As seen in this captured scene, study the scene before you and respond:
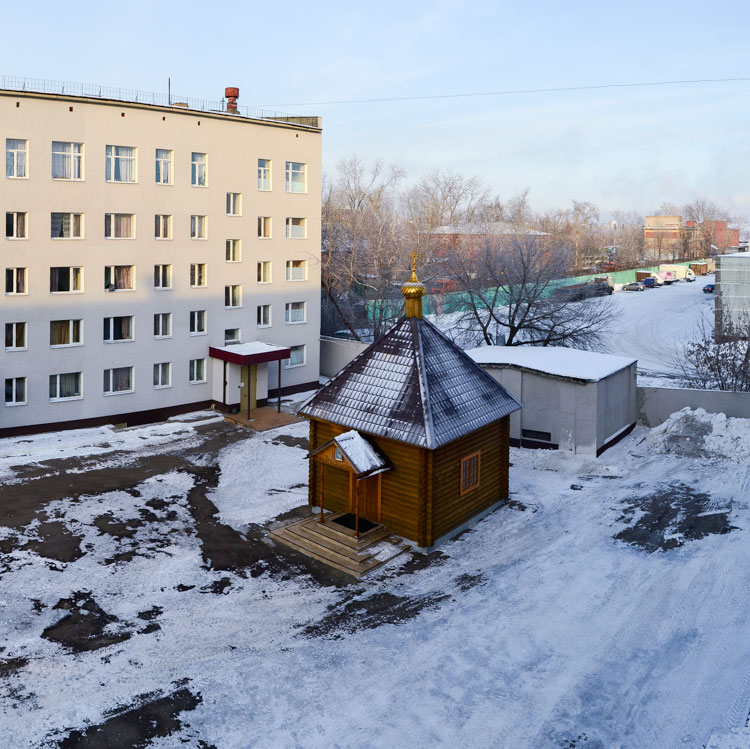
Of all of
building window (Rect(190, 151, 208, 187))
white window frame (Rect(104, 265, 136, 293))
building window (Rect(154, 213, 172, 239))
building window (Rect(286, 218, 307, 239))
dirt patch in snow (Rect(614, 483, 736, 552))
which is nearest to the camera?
dirt patch in snow (Rect(614, 483, 736, 552))

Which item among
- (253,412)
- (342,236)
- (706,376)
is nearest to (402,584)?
(253,412)

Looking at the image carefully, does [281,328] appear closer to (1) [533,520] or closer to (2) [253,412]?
(2) [253,412]

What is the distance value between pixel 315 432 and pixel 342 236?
24734 millimetres

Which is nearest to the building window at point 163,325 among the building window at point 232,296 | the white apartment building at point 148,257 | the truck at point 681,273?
the white apartment building at point 148,257

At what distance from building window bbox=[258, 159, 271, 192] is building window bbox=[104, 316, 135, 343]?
789 centimetres

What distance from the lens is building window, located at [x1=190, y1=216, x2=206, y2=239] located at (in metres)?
30.1

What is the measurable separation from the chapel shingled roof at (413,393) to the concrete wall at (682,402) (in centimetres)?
938

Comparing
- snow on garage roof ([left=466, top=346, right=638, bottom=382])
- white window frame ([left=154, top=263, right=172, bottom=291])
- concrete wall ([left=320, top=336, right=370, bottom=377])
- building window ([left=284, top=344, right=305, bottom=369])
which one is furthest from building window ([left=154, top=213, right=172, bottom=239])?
snow on garage roof ([left=466, top=346, right=638, bottom=382])

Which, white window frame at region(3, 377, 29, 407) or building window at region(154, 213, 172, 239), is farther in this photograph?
building window at region(154, 213, 172, 239)

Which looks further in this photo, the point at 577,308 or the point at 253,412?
the point at 577,308

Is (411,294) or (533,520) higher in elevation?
(411,294)

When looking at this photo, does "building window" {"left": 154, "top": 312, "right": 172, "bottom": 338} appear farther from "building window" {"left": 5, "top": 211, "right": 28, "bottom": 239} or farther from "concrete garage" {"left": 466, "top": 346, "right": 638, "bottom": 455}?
"concrete garage" {"left": 466, "top": 346, "right": 638, "bottom": 455}

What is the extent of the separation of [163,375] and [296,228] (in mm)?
8809

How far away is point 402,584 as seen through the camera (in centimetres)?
1566
